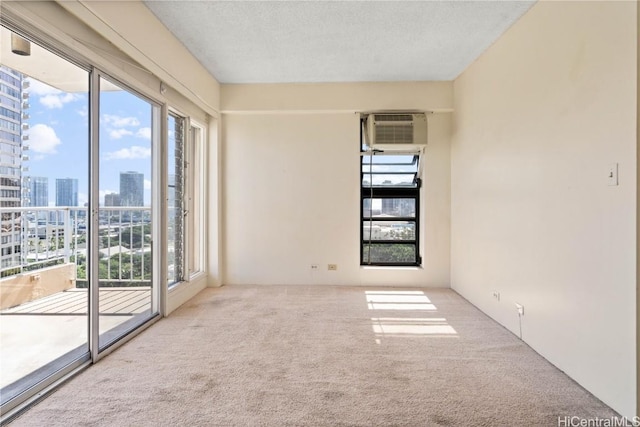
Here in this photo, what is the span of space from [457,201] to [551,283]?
70.8 inches

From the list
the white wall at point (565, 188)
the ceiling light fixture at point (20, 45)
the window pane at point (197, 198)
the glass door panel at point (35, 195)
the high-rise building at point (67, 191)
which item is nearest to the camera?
the white wall at point (565, 188)

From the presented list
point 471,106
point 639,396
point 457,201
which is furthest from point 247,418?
point 471,106

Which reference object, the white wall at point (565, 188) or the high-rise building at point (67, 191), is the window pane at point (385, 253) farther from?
the high-rise building at point (67, 191)

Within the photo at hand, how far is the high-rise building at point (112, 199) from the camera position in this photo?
9.32 ft

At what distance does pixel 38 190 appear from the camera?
7.22 feet

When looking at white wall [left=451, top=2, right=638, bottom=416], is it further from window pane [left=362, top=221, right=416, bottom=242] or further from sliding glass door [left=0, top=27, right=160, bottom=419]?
sliding glass door [left=0, top=27, right=160, bottom=419]

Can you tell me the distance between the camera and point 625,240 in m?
1.60

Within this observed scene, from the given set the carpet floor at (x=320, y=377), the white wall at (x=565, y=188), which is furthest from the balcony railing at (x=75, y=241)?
the white wall at (x=565, y=188)

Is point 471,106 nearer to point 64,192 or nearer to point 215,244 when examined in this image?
point 215,244

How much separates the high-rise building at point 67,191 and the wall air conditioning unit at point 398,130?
315cm

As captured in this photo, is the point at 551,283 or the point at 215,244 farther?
the point at 215,244

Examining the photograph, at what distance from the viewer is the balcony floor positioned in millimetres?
2125

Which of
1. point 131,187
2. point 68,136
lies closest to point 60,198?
point 68,136

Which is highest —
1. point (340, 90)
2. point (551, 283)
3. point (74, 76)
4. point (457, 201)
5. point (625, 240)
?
point (340, 90)
